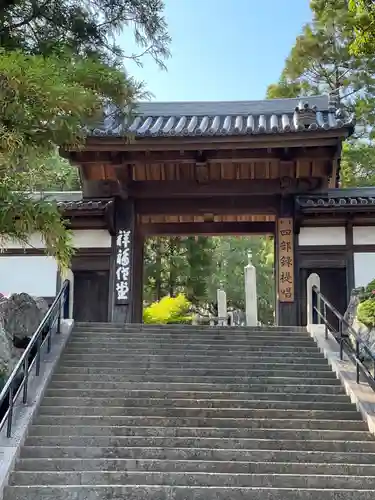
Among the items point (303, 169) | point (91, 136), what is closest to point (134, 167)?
point (91, 136)

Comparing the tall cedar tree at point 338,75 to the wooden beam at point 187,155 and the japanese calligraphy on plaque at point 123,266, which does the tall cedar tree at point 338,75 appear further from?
the japanese calligraphy on plaque at point 123,266

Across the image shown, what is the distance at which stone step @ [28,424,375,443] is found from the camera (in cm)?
674

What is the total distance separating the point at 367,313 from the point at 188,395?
326 cm

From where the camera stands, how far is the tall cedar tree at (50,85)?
495 cm

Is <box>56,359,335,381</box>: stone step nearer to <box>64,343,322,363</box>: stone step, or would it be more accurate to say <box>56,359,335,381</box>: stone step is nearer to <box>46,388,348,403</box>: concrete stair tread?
<box>64,343,322,363</box>: stone step

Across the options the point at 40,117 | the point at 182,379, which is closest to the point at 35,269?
the point at 182,379

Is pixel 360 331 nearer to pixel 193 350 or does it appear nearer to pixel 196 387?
pixel 193 350

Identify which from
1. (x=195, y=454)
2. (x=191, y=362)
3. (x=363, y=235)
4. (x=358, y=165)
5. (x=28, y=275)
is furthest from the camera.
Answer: (x=358, y=165)

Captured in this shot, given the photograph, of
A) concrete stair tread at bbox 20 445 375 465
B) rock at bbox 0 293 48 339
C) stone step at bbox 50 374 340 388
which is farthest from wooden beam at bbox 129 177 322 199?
concrete stair tread at bbox 20 445 375 465

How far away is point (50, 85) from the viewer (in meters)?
4.83

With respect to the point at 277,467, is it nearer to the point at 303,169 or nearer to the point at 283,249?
the point at 283,249

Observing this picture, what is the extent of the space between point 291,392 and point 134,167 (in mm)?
6371

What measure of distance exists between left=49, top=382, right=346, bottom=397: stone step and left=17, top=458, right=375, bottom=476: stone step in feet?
6.05

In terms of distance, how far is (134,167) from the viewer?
1255 cm
